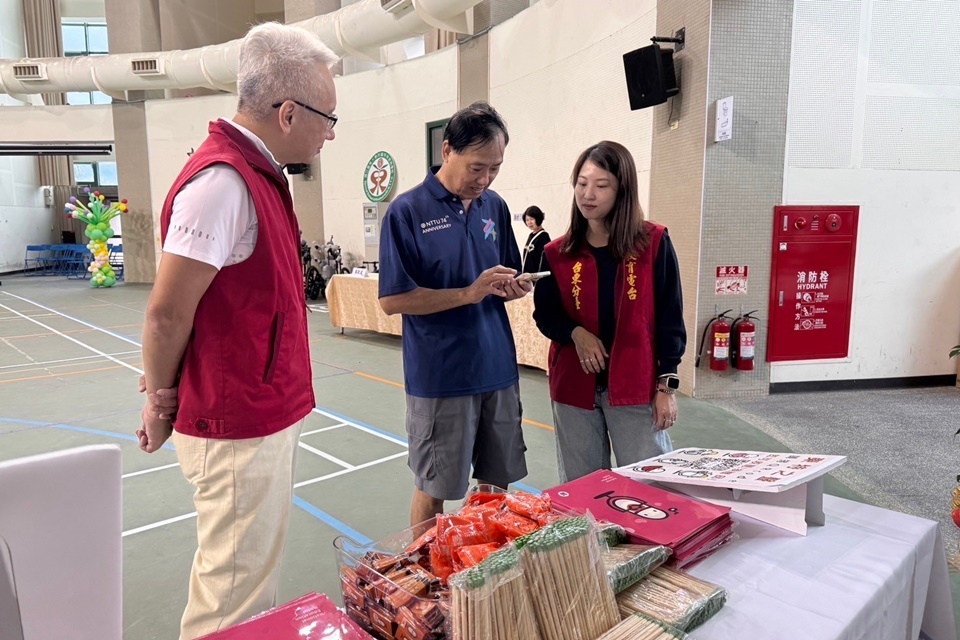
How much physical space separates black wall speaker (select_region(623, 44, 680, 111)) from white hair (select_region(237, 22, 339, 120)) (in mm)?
4358

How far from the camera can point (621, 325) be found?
6.58ft

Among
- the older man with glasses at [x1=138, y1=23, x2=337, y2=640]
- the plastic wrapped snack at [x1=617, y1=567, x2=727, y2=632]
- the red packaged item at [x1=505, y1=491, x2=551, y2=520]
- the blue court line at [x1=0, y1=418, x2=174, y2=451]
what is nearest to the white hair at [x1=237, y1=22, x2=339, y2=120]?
the older man with glasses at [x1=138, y1=23, x2=337, y2=640]

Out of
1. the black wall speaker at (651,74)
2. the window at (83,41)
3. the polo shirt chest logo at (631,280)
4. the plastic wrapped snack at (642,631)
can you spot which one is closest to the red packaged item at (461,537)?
the plastic wrapped snack at (642,631)

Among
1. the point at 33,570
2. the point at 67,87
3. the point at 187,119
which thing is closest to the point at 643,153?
the point at 33,570

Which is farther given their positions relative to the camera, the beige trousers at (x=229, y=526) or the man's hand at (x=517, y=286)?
the man's hand at (x=517, y=286)

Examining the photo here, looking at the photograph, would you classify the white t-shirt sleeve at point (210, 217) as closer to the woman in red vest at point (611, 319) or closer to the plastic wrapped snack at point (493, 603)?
the plastic wrapped snack at point (493, 603)

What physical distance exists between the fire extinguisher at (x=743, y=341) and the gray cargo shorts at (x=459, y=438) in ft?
11.9

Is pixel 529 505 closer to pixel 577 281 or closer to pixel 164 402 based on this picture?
pixel 164 402

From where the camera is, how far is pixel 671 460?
1.58 meters

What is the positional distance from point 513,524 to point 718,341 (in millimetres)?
4460

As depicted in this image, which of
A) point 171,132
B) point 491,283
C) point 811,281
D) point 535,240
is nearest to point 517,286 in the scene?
point 491,283

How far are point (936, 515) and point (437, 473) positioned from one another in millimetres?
2679

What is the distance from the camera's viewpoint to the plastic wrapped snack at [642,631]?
885mm

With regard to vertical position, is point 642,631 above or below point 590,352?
below
